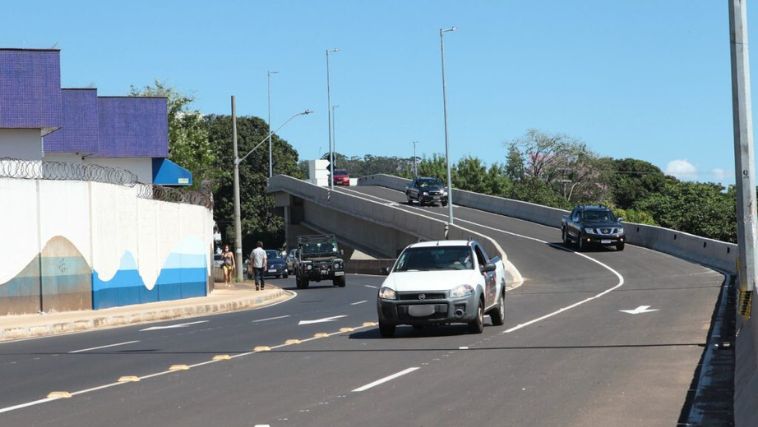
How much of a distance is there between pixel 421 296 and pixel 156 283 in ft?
60.6

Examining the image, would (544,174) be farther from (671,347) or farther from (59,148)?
(671,347)

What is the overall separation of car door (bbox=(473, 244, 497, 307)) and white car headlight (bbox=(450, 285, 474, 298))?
834 millimetres

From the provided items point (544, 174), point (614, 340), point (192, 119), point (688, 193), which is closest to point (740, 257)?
point (614, 340)

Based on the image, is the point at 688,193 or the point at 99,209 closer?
the point at 99,209

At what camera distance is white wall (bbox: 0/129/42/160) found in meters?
40.0

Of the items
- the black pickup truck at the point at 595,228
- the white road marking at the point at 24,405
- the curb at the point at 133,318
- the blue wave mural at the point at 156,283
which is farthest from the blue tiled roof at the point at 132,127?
the white road marking at the point at 24,405

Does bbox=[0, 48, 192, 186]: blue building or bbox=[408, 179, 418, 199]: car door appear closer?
bbox=[0, 48, 192, 186]: blue building

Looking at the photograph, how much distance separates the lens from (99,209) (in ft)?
103

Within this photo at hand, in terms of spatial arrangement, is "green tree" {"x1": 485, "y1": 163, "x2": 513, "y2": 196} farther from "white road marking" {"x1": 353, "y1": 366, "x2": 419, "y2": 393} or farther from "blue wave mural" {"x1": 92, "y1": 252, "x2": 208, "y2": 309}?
"white road marking" {"x1": 353, "y1": 366, "x2": 419, "y2": 393}

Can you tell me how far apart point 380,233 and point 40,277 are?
4749 cm

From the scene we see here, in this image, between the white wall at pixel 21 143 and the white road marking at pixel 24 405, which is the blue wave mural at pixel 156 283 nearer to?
the white wall at pixel 21 143

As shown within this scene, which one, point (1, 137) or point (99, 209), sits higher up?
point (1, 137)

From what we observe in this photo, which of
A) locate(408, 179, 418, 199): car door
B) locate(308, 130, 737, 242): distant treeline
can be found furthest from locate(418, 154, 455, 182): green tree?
locate(408, 179, 418, 199): car door

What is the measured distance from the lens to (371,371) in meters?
14.4
